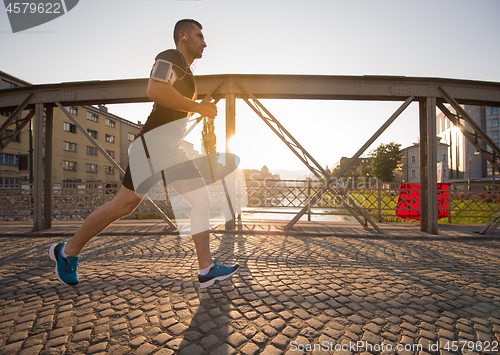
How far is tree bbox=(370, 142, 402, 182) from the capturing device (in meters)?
51.6

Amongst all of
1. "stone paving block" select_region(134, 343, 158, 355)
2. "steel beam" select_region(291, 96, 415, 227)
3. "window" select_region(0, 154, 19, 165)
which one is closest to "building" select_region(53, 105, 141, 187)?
"window" select_region(0, 154, 19, 165)

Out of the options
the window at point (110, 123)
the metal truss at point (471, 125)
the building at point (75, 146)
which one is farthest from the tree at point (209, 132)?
the window at point (110, 123)

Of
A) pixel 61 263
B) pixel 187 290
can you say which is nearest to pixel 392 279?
pixel 187 290

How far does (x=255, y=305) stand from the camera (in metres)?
2.01

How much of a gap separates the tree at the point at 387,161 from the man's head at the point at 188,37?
5613cm

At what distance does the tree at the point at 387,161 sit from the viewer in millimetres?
51625

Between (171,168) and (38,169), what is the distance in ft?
18.4

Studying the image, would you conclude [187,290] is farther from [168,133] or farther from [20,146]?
[20,146]

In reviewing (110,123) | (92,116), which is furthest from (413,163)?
(92,116)

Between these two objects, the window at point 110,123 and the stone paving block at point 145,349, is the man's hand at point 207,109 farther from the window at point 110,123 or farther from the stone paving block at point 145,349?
the window at point 110,123

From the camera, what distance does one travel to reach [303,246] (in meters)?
4.27

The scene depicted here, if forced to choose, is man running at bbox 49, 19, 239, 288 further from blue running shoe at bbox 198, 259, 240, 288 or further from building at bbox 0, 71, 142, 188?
building at bbox 0, 71, 142, 188

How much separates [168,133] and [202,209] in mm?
730

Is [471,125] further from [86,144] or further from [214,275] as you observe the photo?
[86,144]
